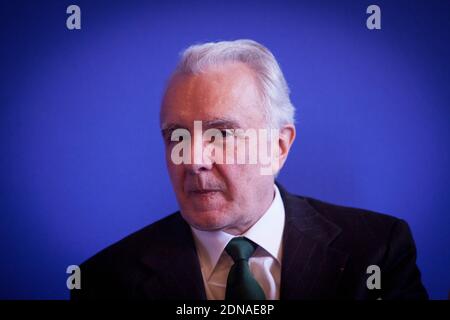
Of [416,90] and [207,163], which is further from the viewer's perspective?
[416,90]

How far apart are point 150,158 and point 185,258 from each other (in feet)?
1.16

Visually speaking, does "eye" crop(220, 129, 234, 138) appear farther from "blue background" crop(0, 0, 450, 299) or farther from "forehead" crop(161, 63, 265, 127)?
"blue background" crop(0, 0, 450, 299)

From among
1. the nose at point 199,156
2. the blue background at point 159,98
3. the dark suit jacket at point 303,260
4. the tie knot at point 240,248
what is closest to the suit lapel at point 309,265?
the dark suit jacket at point 303,260

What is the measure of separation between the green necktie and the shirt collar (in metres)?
0.04

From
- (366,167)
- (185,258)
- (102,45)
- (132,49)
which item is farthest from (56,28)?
(366,167)

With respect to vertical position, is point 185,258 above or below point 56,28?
below

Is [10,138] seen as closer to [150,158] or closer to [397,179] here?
[150,158]

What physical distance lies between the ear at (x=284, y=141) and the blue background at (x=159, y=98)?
47 millimetres

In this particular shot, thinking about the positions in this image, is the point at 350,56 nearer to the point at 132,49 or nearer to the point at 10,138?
the point at 132,49

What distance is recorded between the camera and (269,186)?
4.50ft

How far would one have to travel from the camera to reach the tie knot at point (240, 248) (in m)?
1.33

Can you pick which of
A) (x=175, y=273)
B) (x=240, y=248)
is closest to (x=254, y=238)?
(x=240, y=248)

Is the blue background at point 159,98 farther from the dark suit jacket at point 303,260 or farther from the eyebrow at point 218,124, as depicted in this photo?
the eyebrow at point 218,124

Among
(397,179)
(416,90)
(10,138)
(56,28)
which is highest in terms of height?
(56,28)
